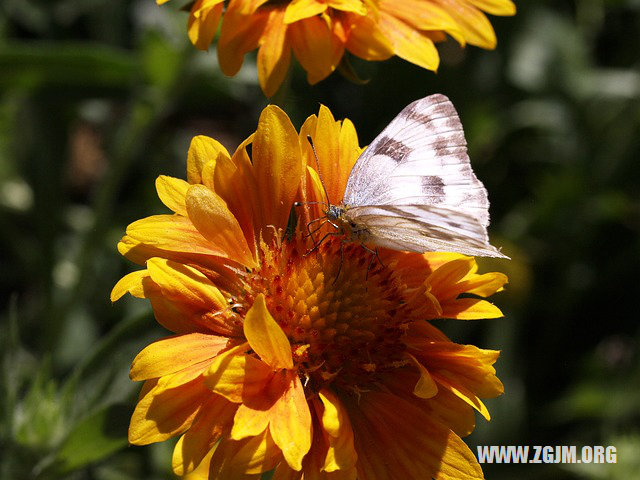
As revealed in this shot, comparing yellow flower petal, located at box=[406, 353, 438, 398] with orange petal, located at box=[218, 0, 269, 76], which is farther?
orange petal, located at box=[218, 0, 269, 76]

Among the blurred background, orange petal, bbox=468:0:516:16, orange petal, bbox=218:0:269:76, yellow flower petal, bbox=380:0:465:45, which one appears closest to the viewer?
orange petal, bbox=218:0:269:76

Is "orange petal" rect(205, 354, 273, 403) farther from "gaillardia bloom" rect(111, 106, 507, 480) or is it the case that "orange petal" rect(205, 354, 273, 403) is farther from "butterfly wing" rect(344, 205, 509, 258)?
"butterfly wing" rect(344, 205, 509, 258)

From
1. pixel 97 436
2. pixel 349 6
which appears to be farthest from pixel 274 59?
pixel 97 436

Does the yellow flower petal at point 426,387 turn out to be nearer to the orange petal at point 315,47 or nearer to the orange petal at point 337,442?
the orange petal at point 337,442

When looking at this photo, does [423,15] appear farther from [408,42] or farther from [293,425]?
[293,425]

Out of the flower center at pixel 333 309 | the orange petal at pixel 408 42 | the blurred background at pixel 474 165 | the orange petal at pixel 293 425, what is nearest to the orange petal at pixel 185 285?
the flower center at pixel 333 309

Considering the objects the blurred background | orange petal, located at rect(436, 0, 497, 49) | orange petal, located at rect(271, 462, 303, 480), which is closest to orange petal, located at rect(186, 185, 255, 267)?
orange petal, located at rect(271, 462, 303, 480)
